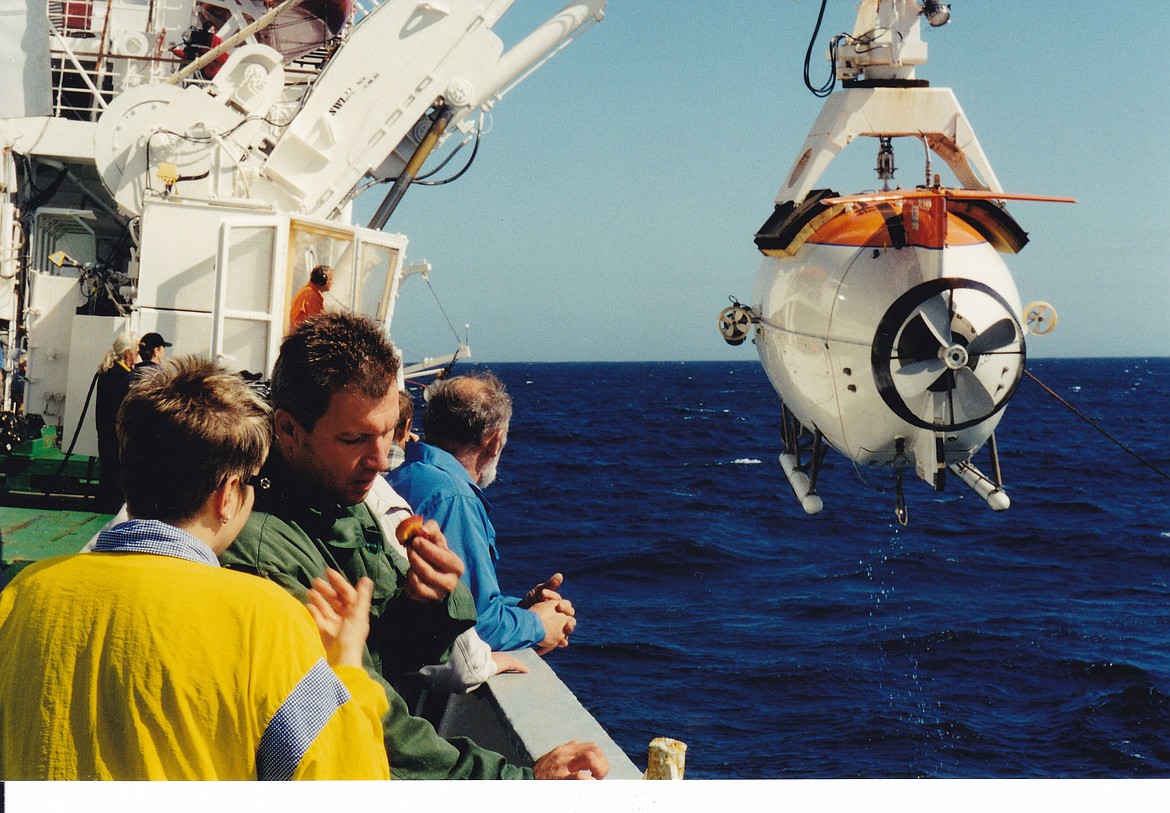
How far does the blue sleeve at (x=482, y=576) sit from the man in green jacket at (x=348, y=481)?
729mm

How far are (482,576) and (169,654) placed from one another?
5.38ft

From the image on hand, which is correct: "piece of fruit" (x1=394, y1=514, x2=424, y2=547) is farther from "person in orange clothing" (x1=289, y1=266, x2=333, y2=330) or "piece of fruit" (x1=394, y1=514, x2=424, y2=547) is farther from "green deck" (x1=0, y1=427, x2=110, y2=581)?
"person in orange clothing" (x1=289, y1=266, x2=333, y2=330)

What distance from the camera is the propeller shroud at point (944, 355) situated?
198 inches

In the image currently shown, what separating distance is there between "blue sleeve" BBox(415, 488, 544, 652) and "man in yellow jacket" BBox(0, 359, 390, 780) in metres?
1.41

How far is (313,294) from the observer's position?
7555mm

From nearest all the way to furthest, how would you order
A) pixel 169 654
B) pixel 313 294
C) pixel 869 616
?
pixel 169 654, pixel 313 294, pixel 869 616

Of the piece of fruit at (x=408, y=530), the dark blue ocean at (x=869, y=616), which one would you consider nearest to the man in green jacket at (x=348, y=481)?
the piece of fruit at (x=408, y=530)

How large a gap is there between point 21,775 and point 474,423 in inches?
73.9

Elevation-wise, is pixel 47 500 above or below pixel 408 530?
below

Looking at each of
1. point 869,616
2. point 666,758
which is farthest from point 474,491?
point 869,616

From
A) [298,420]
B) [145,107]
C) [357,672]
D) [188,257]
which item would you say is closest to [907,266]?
[298,420]

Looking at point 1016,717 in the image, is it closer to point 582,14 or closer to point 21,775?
point 582,14

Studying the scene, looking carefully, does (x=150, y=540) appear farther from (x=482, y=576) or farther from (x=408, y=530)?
(x=482, y=576)

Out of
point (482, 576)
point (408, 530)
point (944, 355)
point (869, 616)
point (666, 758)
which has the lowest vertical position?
point (869, 616)
